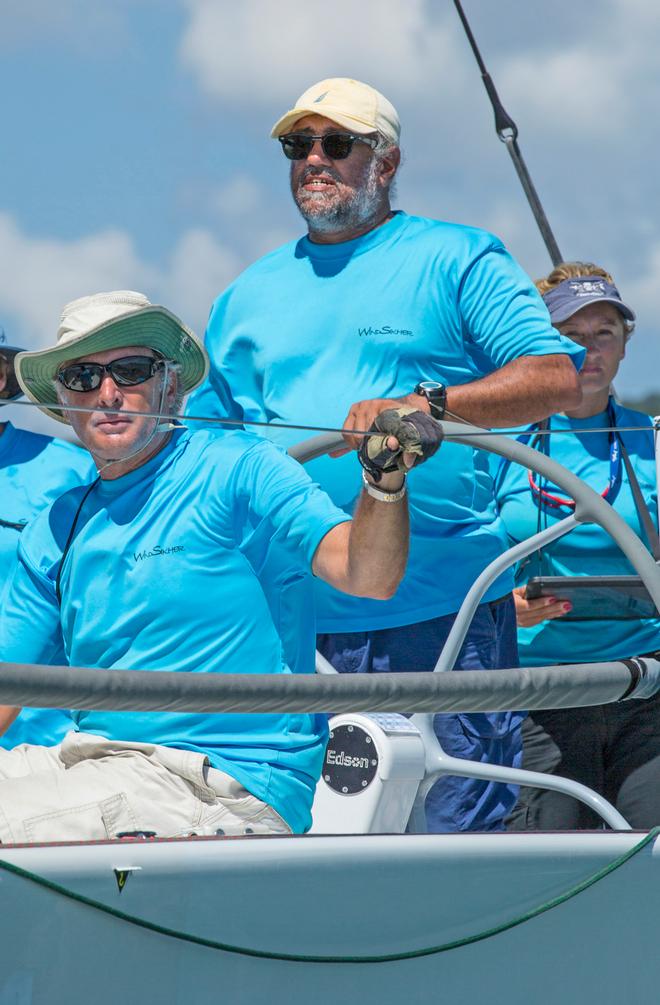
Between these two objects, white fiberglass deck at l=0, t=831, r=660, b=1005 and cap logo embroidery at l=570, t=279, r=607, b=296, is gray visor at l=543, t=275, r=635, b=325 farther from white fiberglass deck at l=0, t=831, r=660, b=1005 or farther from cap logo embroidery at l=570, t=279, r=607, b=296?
white fiberglass deck at l=0, t=831, r=660, b=1005

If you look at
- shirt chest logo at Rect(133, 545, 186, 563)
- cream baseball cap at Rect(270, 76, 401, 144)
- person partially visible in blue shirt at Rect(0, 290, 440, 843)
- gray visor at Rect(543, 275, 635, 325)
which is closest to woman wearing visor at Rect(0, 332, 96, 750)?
person partially visible in blue shirt at Rect(0, 290, 440, 843)

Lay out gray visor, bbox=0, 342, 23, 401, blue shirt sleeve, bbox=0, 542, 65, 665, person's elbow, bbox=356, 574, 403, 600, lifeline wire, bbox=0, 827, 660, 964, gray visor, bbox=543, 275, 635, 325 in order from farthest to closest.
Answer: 1. gray visor, bbox=543, 275, 635, 325
2. gray visor, bbox=0, 342, 23, 401
3. blue shirt sleeve, bbox=0, 542, 65, 665
4. person's elbow, bbox=356, 574, 403, 600
5. lifeline wire, bbox=0, 827, 660, 964

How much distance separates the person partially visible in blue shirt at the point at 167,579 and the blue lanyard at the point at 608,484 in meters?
0.49

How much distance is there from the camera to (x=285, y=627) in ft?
7.68

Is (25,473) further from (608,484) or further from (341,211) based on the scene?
(608,484)

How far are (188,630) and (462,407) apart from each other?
2.30 feet

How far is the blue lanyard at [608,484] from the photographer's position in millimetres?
2783

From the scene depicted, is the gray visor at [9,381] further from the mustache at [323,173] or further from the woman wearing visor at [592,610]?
the woman wearing visor at [592,610]

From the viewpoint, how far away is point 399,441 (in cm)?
215

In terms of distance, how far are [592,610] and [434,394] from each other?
0.52 metres

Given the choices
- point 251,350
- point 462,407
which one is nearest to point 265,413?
point 251,350

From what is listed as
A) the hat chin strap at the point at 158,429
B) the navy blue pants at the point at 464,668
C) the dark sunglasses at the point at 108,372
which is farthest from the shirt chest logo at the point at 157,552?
the navy blue pants at the point at 464,668

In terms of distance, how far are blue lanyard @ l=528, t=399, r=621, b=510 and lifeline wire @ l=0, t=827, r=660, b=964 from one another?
2.11 ft

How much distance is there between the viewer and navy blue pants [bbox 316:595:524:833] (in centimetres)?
258
